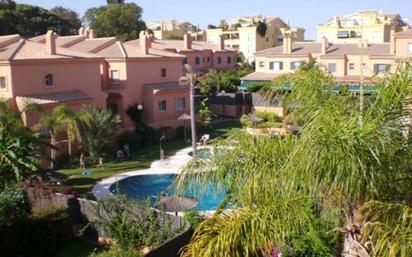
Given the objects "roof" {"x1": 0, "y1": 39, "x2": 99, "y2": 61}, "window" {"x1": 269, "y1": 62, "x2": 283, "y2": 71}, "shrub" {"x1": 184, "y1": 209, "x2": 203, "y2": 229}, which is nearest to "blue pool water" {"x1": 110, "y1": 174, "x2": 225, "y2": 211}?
"shrub" {"x1": 184, "y1": 209, "x2": 203, "y2": 229}

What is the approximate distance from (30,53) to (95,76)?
6521 millimetres

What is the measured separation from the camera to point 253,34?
97688mm

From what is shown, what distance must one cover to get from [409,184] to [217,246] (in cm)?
348

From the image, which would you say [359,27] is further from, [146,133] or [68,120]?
[68,120]

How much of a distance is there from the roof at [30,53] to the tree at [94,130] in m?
6.65

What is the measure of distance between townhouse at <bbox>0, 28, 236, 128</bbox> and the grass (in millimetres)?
18970

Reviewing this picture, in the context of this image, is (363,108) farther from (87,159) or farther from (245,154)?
(87,159)

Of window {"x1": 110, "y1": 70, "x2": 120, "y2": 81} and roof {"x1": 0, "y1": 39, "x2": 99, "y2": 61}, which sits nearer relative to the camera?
roof {"x1": 0, "y1": 39, "x2": 99, "y2": 61}

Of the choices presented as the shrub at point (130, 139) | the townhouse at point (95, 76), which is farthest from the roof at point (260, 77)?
the shrub at point (130, 139)

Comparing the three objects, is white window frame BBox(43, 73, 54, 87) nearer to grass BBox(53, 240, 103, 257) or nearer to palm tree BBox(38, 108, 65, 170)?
palm tree BBox(38, 108, 65, 170)

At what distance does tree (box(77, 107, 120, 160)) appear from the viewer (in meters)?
35.4

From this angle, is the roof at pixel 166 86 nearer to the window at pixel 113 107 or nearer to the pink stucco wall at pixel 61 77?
the window at pixel 113 107

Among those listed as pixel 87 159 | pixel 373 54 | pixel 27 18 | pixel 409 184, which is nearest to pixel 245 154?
pixel 409 184

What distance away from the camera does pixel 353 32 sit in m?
105
